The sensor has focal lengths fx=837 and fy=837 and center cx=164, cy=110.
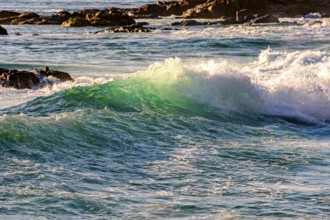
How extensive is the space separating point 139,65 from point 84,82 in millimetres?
5849

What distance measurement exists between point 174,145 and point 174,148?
260 millimetres

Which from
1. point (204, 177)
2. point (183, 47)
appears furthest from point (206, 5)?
point (204, 177)

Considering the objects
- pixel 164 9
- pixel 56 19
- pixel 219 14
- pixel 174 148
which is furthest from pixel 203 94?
pixel 164 9

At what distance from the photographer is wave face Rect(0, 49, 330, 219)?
28.1 ft

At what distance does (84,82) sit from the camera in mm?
20312

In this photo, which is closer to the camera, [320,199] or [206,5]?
[320,199]

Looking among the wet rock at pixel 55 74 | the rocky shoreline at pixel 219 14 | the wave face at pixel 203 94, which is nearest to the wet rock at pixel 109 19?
the rocky shoreline at pixel 219 14

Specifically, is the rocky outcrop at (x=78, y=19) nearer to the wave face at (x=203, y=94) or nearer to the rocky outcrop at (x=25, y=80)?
the rocky outcrop at (x=25, y=80)

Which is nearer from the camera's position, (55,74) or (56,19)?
(55,74)

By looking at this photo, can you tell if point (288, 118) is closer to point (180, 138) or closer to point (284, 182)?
point (180, 138)

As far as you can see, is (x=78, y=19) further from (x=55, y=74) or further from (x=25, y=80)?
(x=25, y=80)

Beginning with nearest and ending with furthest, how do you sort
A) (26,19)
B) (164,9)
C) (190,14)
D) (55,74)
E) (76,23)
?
(55,74), (76,23), (26,19), (190,14), (164,9)

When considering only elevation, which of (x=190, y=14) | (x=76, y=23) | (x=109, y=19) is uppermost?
(x=109, y=19)

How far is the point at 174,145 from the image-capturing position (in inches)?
479
